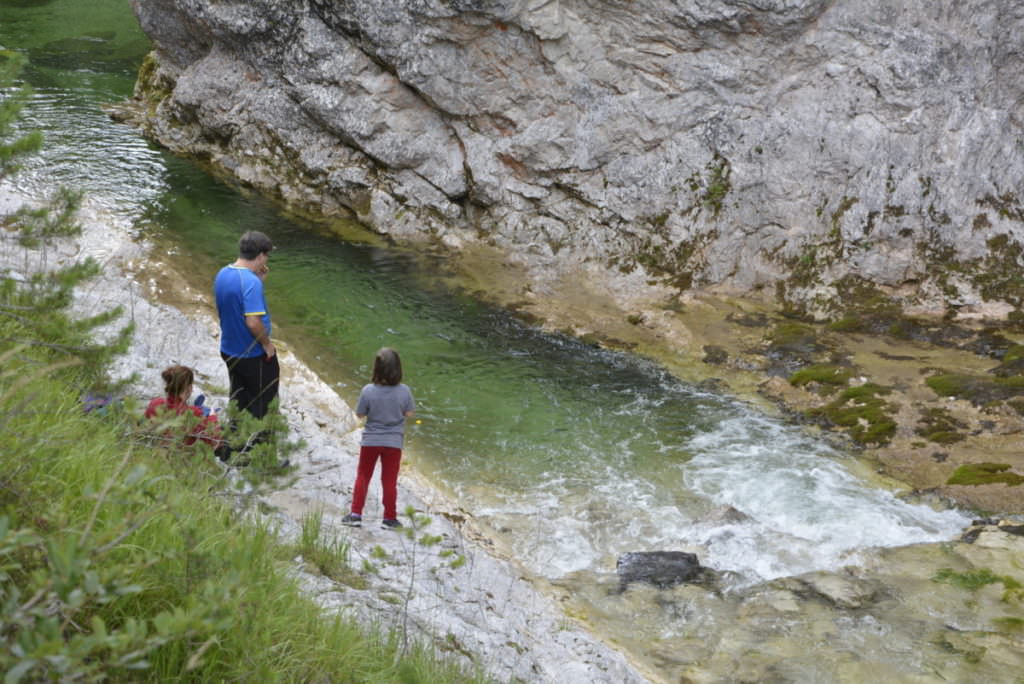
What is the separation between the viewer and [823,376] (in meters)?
13.5

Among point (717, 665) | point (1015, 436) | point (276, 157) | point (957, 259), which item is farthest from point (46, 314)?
point (276, 157)

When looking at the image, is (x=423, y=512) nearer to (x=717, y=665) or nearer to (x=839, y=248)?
(x=717, y=665)

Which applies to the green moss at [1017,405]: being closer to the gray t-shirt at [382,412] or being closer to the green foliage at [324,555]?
the gray t-shirt at [382,412]

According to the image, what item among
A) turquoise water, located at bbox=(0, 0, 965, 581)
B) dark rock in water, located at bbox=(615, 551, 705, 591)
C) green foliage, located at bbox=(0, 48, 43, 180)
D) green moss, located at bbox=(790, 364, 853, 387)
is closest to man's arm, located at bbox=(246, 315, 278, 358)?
green foliage, located at bbox=(0, 48, 43, 180)

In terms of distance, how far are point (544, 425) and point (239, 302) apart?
5808 millimetres

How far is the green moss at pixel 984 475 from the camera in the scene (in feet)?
35.7

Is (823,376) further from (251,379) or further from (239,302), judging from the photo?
(239,302)

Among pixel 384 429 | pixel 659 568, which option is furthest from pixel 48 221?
pixel 659 568

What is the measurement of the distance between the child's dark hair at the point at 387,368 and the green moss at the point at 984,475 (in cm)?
751

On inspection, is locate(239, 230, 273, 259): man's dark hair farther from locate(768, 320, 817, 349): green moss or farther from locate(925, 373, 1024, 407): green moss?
locate(925, 373, 1024, 407): green moss

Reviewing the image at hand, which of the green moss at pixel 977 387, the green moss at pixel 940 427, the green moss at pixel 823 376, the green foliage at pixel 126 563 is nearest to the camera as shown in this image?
the green foliage at pixel 126 563

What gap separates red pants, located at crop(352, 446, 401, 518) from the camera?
316 inches

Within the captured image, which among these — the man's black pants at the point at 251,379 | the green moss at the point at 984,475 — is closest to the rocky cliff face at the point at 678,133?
the green moss at the point at 984,475

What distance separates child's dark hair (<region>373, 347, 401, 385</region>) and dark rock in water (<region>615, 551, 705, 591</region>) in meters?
3.24
